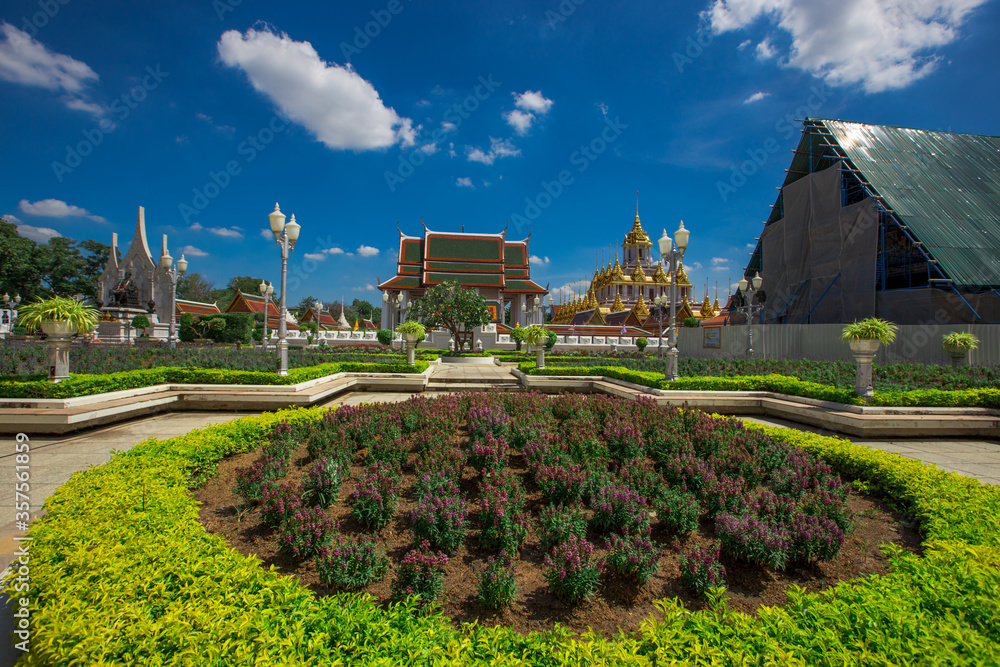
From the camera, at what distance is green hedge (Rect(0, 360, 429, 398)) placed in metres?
7.51

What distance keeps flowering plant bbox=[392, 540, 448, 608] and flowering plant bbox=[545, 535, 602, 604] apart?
2.29ft

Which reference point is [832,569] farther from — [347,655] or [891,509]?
[347,655]

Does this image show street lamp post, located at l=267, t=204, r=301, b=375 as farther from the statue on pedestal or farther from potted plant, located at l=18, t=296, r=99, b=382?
the statue on pedestal

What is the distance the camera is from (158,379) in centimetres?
980

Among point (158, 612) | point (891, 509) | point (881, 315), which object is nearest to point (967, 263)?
point (881, 315)

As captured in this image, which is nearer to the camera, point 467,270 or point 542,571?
point 542,571

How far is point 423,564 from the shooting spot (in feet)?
8.93

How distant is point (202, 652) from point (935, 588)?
11.8ft

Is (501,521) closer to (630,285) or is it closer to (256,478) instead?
(256,478)

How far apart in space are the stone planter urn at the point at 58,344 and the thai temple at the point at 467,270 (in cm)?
3294

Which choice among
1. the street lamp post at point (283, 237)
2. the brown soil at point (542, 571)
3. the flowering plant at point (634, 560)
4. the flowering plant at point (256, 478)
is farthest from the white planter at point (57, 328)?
the flowering plant at point (634, 560)

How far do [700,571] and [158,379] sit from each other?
445 inches

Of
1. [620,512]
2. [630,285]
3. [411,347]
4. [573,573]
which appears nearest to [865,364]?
[620,512]

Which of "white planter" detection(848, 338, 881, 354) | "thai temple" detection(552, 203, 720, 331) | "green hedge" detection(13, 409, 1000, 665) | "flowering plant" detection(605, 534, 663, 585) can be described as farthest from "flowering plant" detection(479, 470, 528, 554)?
"thai temple" detection(552, 203, 720, 331)
